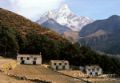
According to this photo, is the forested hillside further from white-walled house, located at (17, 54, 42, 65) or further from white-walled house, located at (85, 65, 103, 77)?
white-walled house, located at (17, 54, 42, 65)

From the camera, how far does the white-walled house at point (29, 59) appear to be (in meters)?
110

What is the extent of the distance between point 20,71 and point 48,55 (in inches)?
1207

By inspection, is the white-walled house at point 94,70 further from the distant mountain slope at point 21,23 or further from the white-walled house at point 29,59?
the distant mountain slope at point 21,23

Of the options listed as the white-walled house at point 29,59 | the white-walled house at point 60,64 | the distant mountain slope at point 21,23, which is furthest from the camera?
the distant mountain slope at point 21,23

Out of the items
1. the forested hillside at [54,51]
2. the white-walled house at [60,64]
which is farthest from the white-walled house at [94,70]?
the white-walled house at [60,64]

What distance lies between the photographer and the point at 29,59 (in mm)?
110938

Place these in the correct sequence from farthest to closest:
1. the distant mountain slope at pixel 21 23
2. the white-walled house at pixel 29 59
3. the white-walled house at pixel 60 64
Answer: the distant mountain slope at pixel 21 23 < the white-walled house at pixel 29 59 < the white-walled house at pixel 60 64

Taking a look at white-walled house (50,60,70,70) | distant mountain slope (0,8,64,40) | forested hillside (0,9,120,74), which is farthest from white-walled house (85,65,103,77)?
distant mountain slope (0,8,64,40)

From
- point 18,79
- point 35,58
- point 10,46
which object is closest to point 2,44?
point 10,46

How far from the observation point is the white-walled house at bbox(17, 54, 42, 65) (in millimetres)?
109500

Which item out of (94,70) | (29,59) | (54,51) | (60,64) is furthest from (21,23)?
(60,64)

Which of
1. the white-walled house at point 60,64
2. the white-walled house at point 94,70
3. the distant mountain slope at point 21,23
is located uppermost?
the distant mountain slope at point 21,23

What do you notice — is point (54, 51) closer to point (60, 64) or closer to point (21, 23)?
point (60, 64)

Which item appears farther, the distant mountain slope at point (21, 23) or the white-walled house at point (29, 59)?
the distant mountain slope at point (21, 23)
